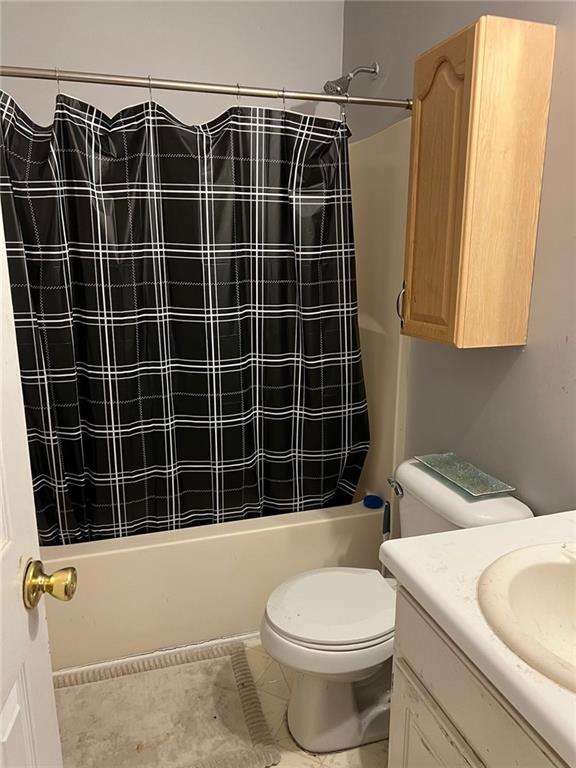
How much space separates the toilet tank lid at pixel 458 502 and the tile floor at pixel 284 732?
2.35 feet

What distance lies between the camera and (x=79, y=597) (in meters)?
1.81

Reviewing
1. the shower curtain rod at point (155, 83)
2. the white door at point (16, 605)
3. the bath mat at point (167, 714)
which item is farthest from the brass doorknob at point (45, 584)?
the shower curtain rod at point (155, 83)

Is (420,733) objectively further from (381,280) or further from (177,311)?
(381,280)

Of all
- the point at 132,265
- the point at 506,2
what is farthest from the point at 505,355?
the point at 132,265

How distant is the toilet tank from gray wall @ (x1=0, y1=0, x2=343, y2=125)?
5.25 ft

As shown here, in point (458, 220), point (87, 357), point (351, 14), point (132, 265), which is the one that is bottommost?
point (87, 357)

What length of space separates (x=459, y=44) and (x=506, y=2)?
0.26m

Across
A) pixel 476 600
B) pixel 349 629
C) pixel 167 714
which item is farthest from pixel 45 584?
pixel 167 714

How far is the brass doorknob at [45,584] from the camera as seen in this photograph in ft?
2.48

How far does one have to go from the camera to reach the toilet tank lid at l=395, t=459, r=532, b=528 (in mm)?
1320

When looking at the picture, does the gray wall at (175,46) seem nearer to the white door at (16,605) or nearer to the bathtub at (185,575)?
the bathtub at (185,575)

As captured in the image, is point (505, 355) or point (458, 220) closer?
point (458, 220)

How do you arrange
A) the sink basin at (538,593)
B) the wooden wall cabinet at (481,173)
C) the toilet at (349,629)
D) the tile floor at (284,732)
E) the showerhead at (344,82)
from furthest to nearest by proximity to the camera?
the showerhead at (344,82) → the tile floor at (284,732) → the toilet at (349,629) → the wooden wall cabinet at (481,173) → the sink basin at (538,593)

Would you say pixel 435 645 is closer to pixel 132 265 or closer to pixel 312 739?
pixel 312 739
